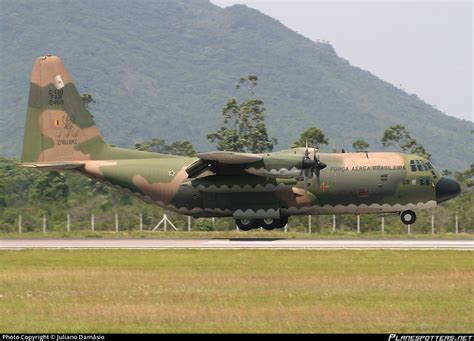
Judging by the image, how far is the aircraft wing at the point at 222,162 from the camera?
143 feet

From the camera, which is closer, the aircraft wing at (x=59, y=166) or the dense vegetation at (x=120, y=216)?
the aircraft wing at (x=59, y=166)

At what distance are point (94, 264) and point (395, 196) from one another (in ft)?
60.5

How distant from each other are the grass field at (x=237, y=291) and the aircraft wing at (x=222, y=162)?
26.6 feet

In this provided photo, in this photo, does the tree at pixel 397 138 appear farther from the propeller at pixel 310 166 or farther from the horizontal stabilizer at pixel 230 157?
the horizontal stabilizer at pixel 230 157

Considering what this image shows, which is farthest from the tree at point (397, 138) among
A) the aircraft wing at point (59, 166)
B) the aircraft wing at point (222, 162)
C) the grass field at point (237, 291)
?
the grass field at point (237, 291)

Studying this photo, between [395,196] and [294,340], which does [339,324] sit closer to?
[294,340]

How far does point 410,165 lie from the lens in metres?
45.7

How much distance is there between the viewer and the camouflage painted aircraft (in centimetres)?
4472

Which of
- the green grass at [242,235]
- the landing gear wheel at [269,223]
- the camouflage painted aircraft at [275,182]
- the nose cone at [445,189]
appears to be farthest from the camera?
the landing gear wheel at [269,223]

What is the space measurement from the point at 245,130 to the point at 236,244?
142 feet

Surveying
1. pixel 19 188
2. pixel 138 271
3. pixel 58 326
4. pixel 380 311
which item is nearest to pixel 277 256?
pixel 138 271

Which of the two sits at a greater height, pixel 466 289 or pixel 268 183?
pixel 268 183

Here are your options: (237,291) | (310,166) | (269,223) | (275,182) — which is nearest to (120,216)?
(269,223)

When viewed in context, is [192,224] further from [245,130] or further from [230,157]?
[245,130]
